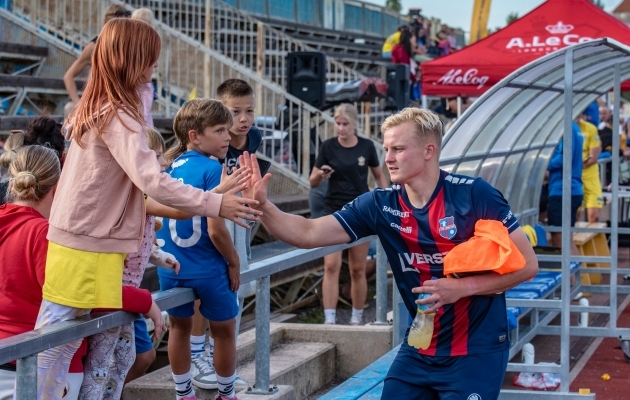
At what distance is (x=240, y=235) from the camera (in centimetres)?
523

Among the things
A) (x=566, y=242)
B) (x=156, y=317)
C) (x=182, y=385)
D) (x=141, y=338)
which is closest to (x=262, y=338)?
(x=182, y=385)

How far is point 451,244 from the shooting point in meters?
3.81

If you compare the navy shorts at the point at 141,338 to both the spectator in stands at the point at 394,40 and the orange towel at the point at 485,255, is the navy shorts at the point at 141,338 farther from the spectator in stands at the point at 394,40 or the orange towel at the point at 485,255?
the spectator in stands at the point at 394,40

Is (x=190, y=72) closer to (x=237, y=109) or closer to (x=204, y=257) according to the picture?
(x=237, y=109)

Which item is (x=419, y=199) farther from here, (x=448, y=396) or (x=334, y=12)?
(x=334, y=12)

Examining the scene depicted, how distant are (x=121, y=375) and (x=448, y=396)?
1468mm

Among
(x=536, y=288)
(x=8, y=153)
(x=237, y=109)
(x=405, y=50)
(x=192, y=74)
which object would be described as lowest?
(x=536, y=288)

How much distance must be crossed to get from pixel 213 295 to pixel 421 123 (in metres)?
1.51

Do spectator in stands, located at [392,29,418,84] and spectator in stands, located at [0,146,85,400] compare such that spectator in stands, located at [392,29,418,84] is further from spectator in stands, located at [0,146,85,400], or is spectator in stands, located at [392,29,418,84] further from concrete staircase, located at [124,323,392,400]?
spectator in stands, located at [0,146,85,400]

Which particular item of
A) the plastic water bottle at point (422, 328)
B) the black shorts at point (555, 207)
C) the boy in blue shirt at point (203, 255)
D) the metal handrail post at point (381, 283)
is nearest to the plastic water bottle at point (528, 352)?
the metal handrail post at point (381, 283)

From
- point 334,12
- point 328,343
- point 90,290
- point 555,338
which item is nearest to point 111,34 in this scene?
point 90,290

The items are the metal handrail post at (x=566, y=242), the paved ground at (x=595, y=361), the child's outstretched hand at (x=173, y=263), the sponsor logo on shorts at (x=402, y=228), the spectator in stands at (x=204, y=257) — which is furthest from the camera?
the paved ground at (x=595, y=361)

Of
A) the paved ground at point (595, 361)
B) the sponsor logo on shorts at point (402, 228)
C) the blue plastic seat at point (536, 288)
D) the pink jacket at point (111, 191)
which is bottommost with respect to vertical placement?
the paved ground at point (595, 361)

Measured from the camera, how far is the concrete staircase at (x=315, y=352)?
253 inches
